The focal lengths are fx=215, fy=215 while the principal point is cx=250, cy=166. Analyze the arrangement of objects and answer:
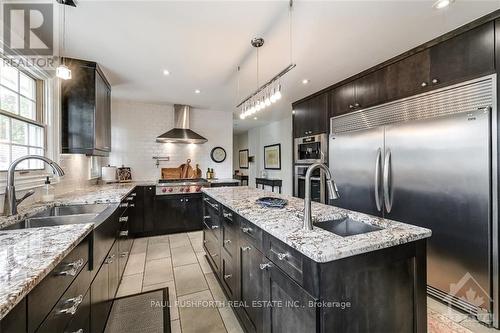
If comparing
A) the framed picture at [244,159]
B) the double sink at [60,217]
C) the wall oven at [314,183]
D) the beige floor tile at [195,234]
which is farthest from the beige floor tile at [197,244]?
the framed picture at [244,159]

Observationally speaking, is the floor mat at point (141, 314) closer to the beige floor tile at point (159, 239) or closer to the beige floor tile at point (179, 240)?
the beige floor tile at point (179, 240)

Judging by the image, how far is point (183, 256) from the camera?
10.2 feet

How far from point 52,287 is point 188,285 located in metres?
1.67

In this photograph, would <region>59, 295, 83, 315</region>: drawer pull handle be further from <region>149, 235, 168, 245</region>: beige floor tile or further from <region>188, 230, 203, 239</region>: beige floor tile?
<region>188, 230, 203, 239</region>: beige floor tile

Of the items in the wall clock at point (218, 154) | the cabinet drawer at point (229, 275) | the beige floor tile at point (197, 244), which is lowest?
the beige floor tile at point (197, 244)

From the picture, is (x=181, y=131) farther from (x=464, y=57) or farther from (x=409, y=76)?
(x=464, y=57)

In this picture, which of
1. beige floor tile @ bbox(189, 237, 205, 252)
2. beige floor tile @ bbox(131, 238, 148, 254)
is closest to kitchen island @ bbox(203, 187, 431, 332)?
Result: beige floor tile @ bbox(189, 237, 205, 252)

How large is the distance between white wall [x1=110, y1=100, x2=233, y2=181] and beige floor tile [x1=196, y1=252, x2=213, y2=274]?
7.52 feet

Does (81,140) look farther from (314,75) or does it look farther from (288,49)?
(314,75)

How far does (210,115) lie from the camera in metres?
5.21

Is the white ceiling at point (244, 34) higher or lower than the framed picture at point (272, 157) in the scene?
higher

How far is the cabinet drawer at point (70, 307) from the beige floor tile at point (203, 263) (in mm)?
1508

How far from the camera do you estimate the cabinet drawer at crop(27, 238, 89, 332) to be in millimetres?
774

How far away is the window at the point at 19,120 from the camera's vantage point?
1.81 meters
